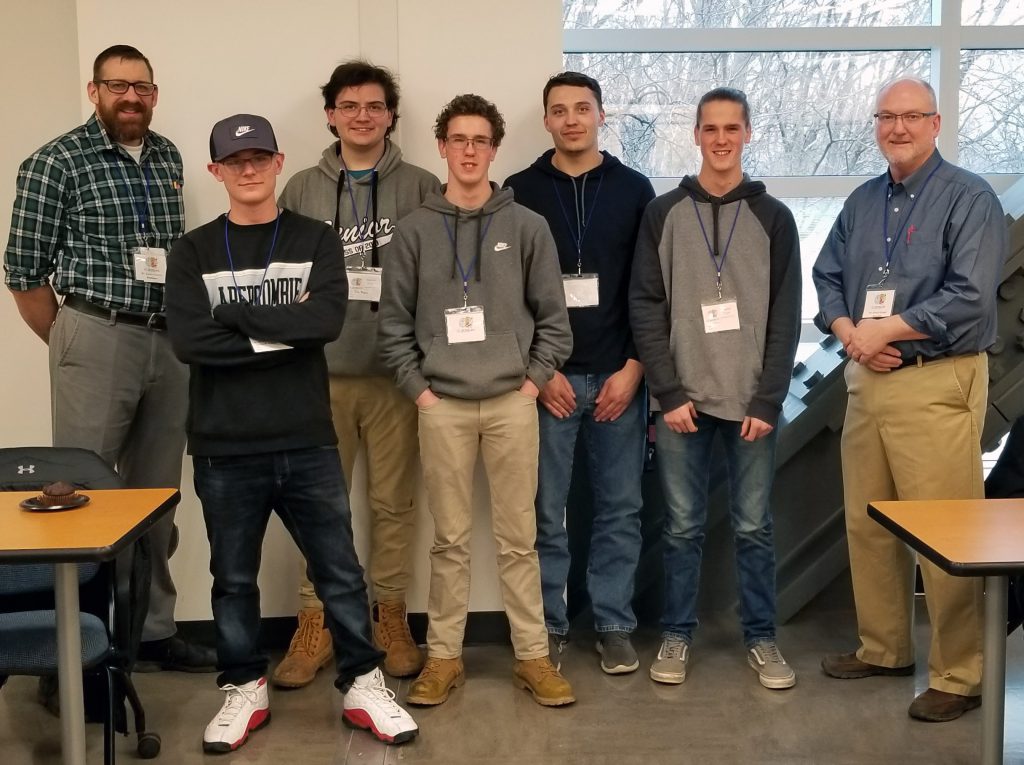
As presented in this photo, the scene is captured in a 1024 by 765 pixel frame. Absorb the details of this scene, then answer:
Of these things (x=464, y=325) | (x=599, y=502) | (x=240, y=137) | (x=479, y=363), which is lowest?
(x=599, y=502)

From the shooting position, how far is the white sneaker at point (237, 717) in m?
2.88

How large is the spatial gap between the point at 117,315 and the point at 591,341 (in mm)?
1395

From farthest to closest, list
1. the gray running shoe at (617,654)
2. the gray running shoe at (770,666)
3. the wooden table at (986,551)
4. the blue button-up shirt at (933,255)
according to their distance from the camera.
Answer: the gray running shoe at (617,654) → the gray running shoe at (770,666) → the blue button-up shirt at (933,255) → the wooden table at (986,551)

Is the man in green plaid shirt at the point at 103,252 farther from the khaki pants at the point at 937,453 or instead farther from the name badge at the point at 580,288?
the khaki pants at the point at 937,453

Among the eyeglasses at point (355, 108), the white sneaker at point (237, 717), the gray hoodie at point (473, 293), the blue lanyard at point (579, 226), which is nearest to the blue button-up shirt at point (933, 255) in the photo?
the blue lanyard at point (579, 226)

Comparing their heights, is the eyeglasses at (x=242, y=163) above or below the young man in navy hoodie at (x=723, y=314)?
above

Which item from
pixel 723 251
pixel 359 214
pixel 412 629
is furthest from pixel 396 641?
pixel 723 251

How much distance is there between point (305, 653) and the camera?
340 centimetres

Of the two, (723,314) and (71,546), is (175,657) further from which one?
(723,314)

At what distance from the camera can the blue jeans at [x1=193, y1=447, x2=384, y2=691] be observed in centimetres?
282

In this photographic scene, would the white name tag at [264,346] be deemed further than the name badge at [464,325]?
No

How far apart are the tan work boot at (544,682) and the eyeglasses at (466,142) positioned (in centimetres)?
149

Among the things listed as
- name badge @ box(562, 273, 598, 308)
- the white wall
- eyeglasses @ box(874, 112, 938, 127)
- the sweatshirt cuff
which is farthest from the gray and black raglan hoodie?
the white wall

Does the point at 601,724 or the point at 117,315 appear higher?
the point at 117,315
